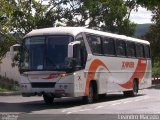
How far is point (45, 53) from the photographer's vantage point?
806 inches

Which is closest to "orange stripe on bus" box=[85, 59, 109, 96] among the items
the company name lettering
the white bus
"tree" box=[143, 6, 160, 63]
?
the white bus

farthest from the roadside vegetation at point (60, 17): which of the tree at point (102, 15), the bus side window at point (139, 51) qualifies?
the bus side window at point (139, 51)

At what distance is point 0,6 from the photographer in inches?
1038

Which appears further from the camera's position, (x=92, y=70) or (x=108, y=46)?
(x=108, y=46)

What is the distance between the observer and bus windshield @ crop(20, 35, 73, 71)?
20156 millimetres

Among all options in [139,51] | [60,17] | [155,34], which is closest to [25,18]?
[60,17]

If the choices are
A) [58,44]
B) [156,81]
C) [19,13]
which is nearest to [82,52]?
[58,44]

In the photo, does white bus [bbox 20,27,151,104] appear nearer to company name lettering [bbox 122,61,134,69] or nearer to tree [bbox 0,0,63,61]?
company name lettering [bbox 122,61,134,69]

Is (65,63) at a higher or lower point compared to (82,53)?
lower

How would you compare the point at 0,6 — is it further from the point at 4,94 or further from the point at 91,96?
the point at 91,96

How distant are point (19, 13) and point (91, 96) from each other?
13.1 m

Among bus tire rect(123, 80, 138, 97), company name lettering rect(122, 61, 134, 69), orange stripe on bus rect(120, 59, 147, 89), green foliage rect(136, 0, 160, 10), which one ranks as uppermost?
green foliage rect(136, 0, 160, 10)

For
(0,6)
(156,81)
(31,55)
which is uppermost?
(0,6)

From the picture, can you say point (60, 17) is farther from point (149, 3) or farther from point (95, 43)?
point (149, 3)
